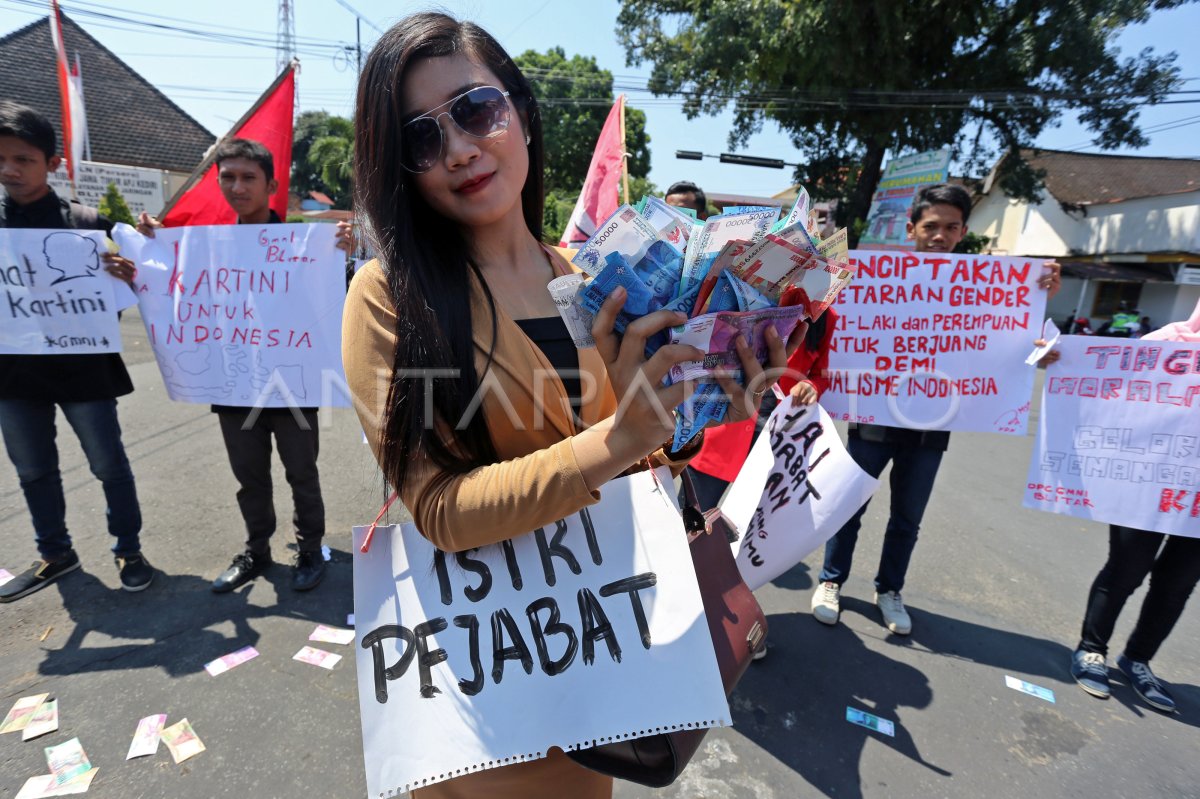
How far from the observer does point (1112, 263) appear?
2212 centimetres

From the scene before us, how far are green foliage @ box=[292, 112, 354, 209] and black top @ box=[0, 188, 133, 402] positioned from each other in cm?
2202

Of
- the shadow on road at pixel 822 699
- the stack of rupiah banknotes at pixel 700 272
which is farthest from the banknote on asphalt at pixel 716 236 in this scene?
the shadow on road at pixel 822 699

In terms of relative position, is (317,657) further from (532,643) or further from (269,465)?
(532,643)

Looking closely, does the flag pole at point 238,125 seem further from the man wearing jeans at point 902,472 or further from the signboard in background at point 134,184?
the signboard in background at point 134,184

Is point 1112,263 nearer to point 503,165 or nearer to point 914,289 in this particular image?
point 914,289

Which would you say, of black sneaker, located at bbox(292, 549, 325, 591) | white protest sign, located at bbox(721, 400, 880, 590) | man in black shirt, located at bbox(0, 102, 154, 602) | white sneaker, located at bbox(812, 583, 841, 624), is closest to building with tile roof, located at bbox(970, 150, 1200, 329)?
white sneaker, located at bbox(812, 583, 841, 624)

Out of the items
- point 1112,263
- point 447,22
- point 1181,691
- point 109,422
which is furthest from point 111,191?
point 1112,263

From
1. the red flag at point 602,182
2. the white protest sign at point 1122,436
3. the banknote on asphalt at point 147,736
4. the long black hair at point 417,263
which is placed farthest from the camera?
the red flag at point 602,182

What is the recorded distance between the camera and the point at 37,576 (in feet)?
9.88

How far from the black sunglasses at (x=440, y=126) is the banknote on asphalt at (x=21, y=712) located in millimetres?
2593

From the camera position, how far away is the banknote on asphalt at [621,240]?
0.87 m

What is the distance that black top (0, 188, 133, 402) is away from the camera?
9.23 feet

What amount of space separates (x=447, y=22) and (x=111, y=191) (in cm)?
1634

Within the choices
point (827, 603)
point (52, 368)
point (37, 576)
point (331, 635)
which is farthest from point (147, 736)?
point (827, 603)
